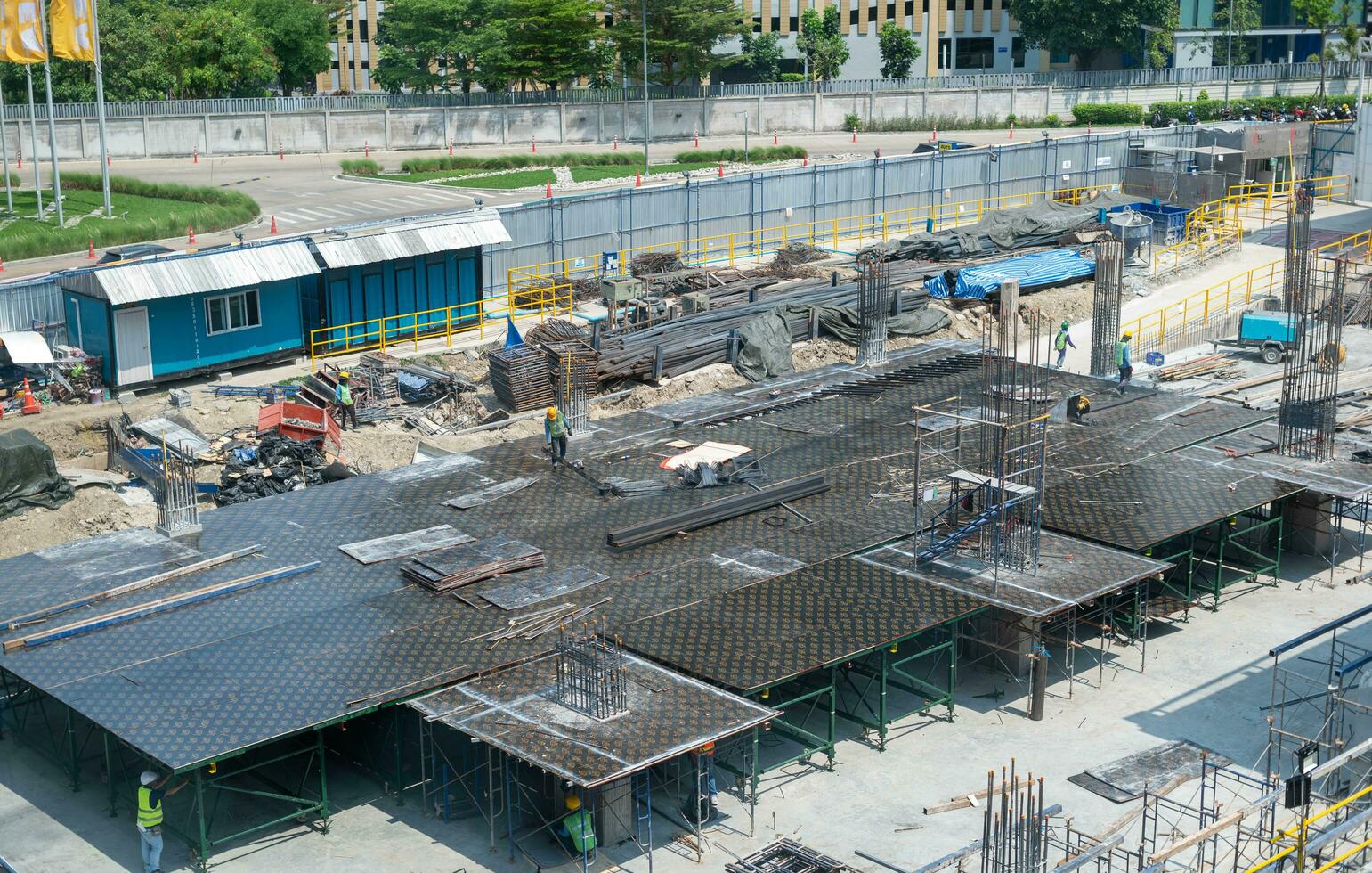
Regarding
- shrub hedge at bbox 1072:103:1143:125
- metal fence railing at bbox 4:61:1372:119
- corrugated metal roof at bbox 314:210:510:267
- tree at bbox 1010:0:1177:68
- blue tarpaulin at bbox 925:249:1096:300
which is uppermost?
tree at bbox 1010:0:1177:68

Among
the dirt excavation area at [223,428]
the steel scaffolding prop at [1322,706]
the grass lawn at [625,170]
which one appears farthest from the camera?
the grass lawn at [625,170]

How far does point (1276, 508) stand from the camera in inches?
1358

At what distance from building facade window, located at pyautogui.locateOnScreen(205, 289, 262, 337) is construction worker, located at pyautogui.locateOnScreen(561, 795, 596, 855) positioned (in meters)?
26.7

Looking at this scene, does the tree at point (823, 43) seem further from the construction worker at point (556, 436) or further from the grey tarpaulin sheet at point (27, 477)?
the grey tarpaulin sheet at point (27, 477)

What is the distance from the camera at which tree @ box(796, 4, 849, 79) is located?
11288 cm

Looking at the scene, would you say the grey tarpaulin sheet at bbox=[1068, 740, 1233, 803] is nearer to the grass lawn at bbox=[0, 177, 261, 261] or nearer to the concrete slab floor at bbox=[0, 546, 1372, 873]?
the concrete slab floor at bbox=[0, 546, 1372, 873]

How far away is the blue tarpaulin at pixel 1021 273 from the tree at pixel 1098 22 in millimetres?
55666

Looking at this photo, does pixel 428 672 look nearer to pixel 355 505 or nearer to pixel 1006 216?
pixel 355 505

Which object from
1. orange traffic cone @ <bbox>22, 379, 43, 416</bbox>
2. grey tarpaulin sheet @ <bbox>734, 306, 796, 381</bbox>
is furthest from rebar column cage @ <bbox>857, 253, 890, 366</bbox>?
orange traffic cone @ <bbox>22, 379, 43, 416</bbox>

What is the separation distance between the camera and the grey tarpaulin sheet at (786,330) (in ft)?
152

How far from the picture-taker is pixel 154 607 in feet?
90.9

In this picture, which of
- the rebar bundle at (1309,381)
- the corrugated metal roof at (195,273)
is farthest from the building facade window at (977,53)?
the rebar bundle at (1309,381)

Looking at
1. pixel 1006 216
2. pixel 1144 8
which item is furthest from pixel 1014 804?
pixel 1144 8

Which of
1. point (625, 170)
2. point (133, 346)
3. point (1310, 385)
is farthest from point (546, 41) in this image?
point (1310, 385)
